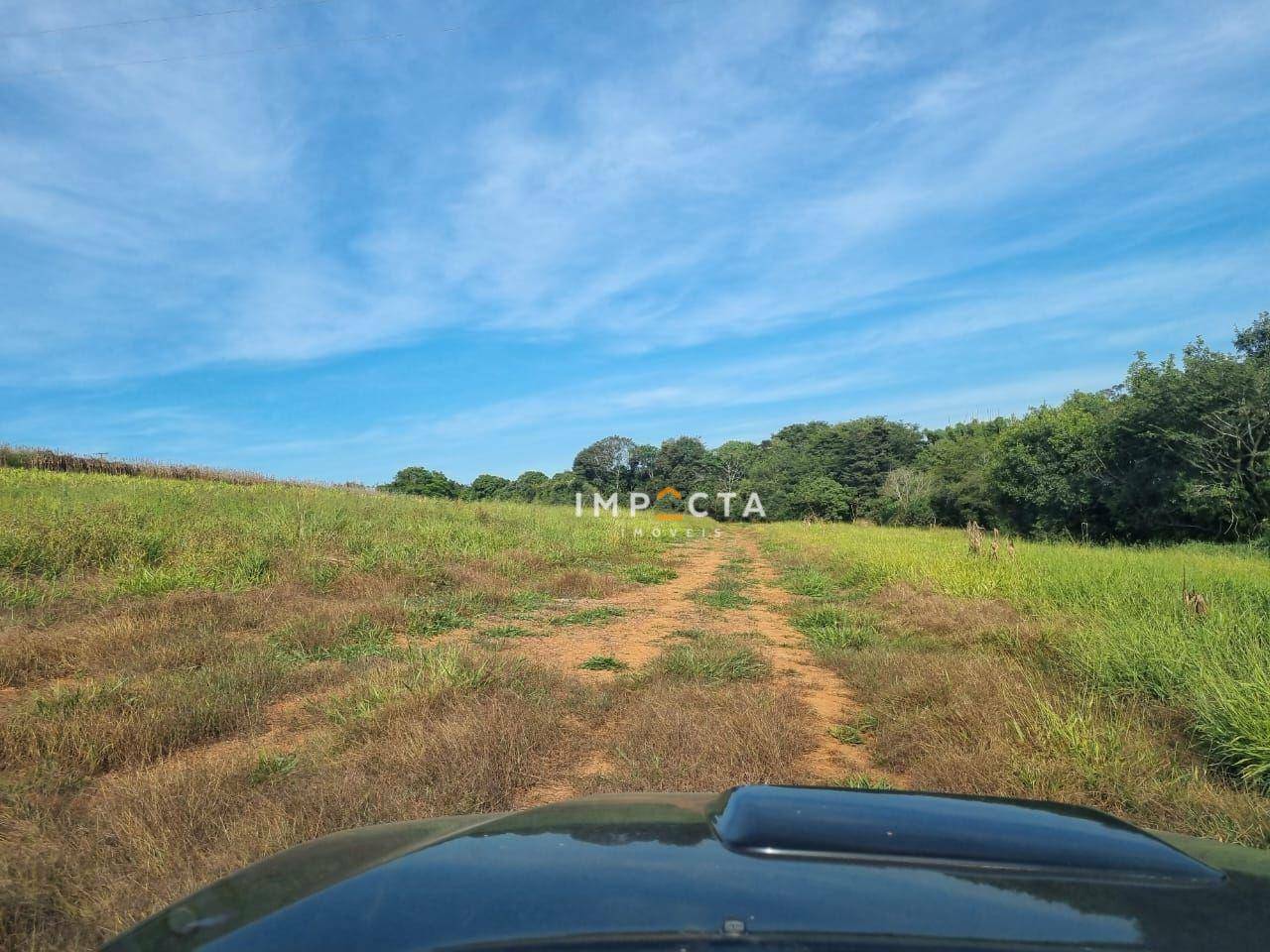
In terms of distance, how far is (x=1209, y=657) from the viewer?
4867mm

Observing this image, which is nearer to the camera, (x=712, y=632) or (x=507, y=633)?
(x=507, y=633)

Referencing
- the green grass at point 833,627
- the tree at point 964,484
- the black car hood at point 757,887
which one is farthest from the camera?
the tree at point 964,484

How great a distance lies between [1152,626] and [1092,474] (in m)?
24.2

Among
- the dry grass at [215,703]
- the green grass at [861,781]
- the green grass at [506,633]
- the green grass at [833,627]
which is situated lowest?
the green grass at [861,781]

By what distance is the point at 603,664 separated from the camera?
21.4ft

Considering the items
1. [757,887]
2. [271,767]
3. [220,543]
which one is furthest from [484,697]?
[220,543]

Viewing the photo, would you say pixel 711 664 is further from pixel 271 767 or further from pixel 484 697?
pixel 271 767

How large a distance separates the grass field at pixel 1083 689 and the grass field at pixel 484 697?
0.02 m

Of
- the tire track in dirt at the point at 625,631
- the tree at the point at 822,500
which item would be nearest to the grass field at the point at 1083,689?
the tire track in dirt at the point at 625,631

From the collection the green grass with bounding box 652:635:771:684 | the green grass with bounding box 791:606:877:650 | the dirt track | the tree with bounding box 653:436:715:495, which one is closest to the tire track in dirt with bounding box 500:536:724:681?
the dirt track

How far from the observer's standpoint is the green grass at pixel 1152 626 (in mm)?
3928

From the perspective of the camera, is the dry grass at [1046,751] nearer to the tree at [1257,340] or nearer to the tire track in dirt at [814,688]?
the tire track in dirt at [814,688]

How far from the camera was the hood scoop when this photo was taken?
1.22 meters

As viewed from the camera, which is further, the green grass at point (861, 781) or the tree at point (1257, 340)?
the tree at point (1257, 340)
